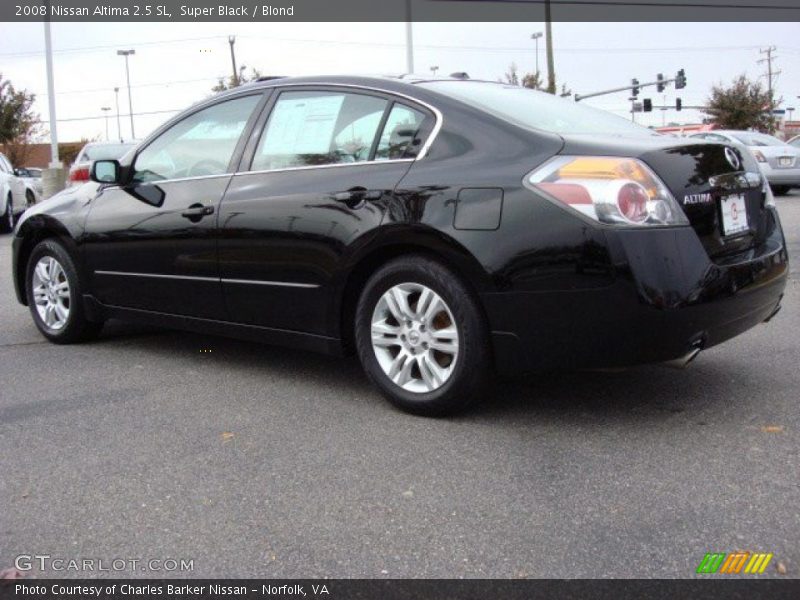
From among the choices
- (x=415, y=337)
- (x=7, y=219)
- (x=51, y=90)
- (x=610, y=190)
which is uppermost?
(x=51, y=90)

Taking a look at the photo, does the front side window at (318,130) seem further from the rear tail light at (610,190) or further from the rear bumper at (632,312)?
the rear bumper at (632,312)

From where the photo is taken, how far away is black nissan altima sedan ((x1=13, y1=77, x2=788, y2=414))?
11.4 feet

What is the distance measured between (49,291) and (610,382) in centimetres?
357

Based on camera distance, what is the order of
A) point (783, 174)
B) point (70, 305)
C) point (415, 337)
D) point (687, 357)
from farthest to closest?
1. point (783, 174)
2. point (70, 305)
3. point (415, 337)
4. point (687, 357)

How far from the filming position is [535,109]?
4223 millimetres

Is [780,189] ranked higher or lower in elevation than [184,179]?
higher

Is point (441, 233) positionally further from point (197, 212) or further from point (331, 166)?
point (197, 212)

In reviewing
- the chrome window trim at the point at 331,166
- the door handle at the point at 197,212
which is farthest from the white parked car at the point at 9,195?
the chrome window trim at the point at 331,166

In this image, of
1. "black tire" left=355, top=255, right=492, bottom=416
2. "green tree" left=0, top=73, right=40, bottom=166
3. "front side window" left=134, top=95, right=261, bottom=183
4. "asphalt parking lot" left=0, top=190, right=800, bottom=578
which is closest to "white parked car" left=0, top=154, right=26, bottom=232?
"front side window" left=134, top=95, right=261, bottom=183

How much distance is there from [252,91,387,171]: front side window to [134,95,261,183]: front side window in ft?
0.74

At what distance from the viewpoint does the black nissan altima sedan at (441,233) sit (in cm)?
346

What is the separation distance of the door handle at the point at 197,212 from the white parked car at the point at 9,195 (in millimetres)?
12179

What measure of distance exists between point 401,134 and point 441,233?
63 centimetres

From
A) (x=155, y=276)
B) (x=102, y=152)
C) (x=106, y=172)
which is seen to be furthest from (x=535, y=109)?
(x=102, y=152)
